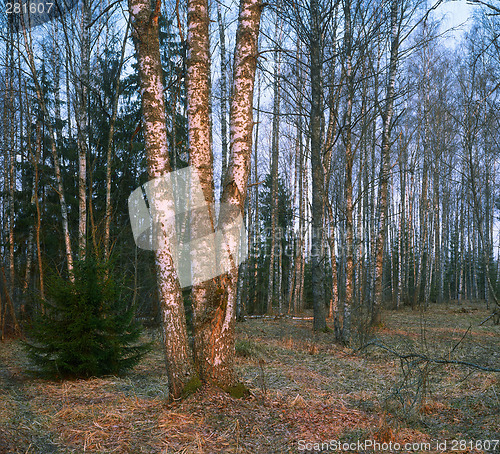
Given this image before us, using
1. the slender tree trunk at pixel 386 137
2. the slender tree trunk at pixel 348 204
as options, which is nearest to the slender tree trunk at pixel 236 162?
the slender tree trunk at pixel 348 204

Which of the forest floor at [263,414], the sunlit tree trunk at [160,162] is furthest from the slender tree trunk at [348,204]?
the sunlit tree trunk at [160,162]

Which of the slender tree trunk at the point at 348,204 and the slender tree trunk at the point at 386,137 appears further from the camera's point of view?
the slender tree trunk at the point at 386,137

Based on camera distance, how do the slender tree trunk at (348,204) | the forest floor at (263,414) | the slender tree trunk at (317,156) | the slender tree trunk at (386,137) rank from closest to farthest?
1. the forest floor at (263,414)
2. the slender tree trunk at (348,204)
3. the slender tree trunk at (317,156)
4. the slender tree trunk at (386,137)

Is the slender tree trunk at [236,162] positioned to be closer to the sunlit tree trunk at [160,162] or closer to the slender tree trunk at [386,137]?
the sunlit tree trunk at [160,162]

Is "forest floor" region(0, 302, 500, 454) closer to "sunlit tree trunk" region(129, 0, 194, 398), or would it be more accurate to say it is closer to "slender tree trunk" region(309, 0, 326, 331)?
"sunlit tree trunk" region(129, 0, 194, 398)

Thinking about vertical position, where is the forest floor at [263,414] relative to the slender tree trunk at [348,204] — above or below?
below

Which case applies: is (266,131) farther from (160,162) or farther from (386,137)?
(160,162)

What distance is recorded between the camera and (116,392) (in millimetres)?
4406

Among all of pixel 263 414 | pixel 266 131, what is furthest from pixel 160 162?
pixel 266 131

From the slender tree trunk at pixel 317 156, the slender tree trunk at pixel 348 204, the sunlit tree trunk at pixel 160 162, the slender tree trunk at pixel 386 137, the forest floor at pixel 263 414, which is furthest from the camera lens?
the slender tree trunk at pixel 386 137

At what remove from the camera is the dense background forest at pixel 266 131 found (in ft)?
25.5

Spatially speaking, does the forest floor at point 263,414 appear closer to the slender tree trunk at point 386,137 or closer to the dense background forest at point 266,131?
the dense background forest at point 266,131

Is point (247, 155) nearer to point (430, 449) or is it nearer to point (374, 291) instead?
point (430, 449)

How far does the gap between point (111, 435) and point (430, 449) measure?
8.15 feet
